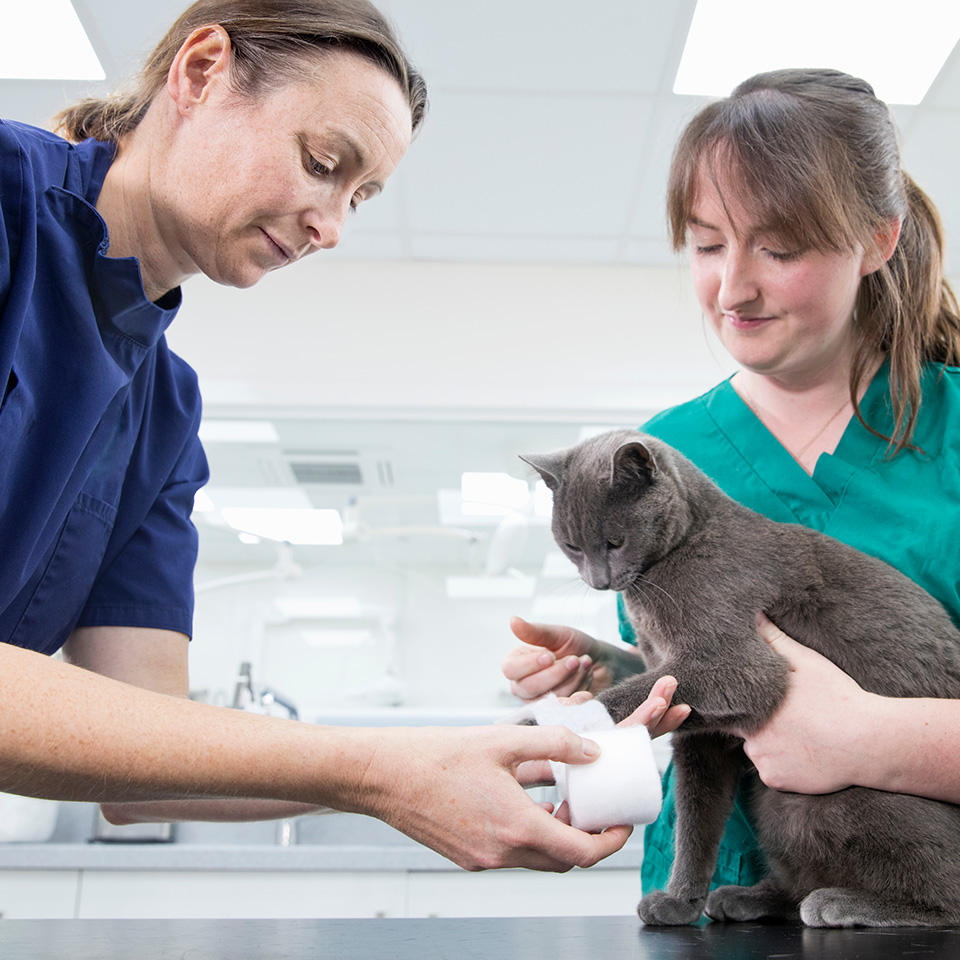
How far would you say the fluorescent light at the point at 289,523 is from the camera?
3.51m

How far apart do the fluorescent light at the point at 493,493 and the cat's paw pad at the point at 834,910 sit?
259 cm

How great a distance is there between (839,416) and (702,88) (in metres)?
1.74

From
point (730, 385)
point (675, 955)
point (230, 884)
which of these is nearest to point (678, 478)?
point (730, 385)

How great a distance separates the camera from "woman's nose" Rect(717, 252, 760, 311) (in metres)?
0.98

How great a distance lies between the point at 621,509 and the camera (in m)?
1.07

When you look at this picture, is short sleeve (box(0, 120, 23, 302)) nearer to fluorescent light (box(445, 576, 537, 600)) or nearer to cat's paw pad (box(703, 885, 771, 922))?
cat's paw pad (box(703, 885, 771, 922))

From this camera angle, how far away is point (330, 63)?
2.97ft

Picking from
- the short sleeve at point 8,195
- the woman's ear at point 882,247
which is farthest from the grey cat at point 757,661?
the short sleeve at point 8,195

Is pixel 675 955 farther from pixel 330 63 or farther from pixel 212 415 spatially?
pixel 212 415

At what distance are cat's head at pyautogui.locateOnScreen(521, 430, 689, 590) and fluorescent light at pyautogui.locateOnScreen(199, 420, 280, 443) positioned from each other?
2.29 m

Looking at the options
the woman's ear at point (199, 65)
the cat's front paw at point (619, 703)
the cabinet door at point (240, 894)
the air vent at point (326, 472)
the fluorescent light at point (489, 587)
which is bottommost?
the fluorescent light at point (489, 587)

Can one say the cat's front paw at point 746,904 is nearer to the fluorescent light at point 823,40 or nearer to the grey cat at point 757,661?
the grey cat at point 757,661

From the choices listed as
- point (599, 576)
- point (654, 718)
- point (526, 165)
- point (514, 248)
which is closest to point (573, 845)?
point (654, 718)

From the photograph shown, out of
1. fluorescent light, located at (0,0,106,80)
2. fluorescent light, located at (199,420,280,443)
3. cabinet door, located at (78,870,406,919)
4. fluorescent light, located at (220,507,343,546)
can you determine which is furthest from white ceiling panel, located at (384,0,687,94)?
cabinet door, located at (78,870,406,919)
